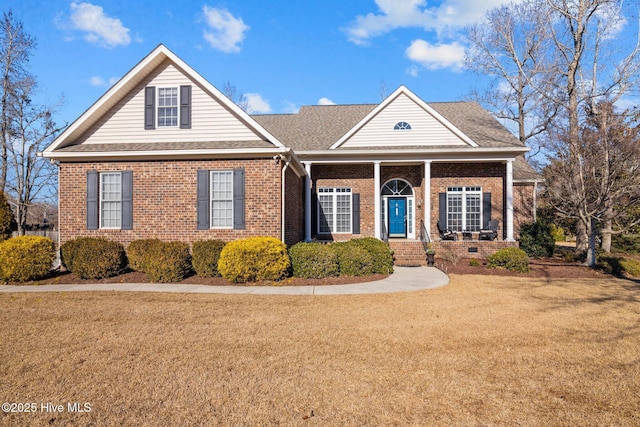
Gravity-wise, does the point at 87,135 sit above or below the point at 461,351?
above

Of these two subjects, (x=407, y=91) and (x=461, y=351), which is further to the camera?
(x=407, y=91)

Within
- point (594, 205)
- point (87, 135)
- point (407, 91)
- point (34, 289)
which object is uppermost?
point (407, 91)

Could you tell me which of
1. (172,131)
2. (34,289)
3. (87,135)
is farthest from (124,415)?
(87,135)

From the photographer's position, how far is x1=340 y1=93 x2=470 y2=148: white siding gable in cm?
1569

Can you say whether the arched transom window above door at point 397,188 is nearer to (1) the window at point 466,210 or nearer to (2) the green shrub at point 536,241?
(1) the window at point 466,210

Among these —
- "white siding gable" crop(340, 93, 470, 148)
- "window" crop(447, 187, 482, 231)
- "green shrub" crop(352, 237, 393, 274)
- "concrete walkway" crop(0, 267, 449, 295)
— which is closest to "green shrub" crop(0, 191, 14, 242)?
"concrete walkway" crop(0, 267, 449, 295)

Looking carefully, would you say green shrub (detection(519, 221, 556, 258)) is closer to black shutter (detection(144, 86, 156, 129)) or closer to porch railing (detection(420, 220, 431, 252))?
porch railing (detection(420, 220, 431, 252))

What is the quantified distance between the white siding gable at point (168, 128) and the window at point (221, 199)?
4.17 feet

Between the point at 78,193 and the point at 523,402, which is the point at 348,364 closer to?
the point at 523,402

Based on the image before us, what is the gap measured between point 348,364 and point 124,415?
238 centimetres

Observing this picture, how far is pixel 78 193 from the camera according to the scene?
12.3m

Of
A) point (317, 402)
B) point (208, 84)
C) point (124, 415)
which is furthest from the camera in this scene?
point (208, 84)

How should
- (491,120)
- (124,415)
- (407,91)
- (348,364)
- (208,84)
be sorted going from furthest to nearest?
(491,120), (407,91), (208,84), (348,364), (124,415)

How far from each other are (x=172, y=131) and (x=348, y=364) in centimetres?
1043
